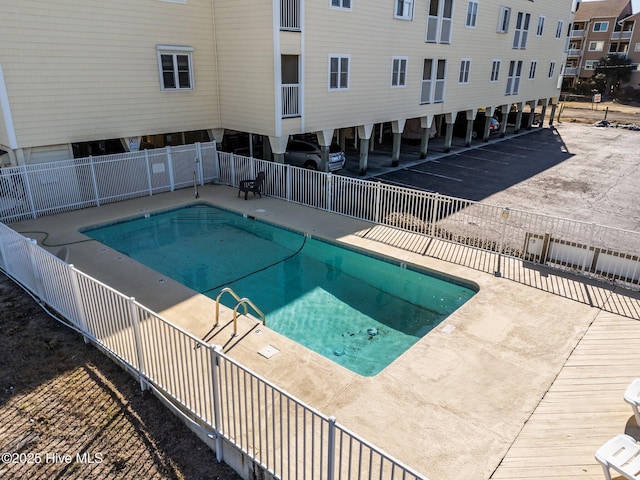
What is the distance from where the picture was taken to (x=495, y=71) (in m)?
28.5

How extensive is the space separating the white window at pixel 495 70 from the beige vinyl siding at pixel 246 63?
17885 millimetres

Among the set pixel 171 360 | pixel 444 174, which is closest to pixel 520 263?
pixel 171 360

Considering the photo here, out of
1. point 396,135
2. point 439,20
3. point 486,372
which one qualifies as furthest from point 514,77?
point 486,372

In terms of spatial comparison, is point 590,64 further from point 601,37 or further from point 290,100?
point 290,100

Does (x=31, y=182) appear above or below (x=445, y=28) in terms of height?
below

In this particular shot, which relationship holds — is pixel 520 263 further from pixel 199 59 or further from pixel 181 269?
pixel 199 59

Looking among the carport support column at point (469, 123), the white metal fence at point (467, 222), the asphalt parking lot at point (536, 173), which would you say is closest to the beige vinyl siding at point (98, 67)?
the white metal fence at point (467, 222)

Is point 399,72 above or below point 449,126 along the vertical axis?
above

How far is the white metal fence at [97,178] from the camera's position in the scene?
13.7 m

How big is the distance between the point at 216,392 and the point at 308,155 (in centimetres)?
1559

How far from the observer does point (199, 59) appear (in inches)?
693

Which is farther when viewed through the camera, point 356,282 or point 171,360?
point 356,282

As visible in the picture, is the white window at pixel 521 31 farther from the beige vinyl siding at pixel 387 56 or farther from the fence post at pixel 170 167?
the fence post at pixel 170 167

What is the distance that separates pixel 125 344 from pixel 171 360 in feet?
4.01
